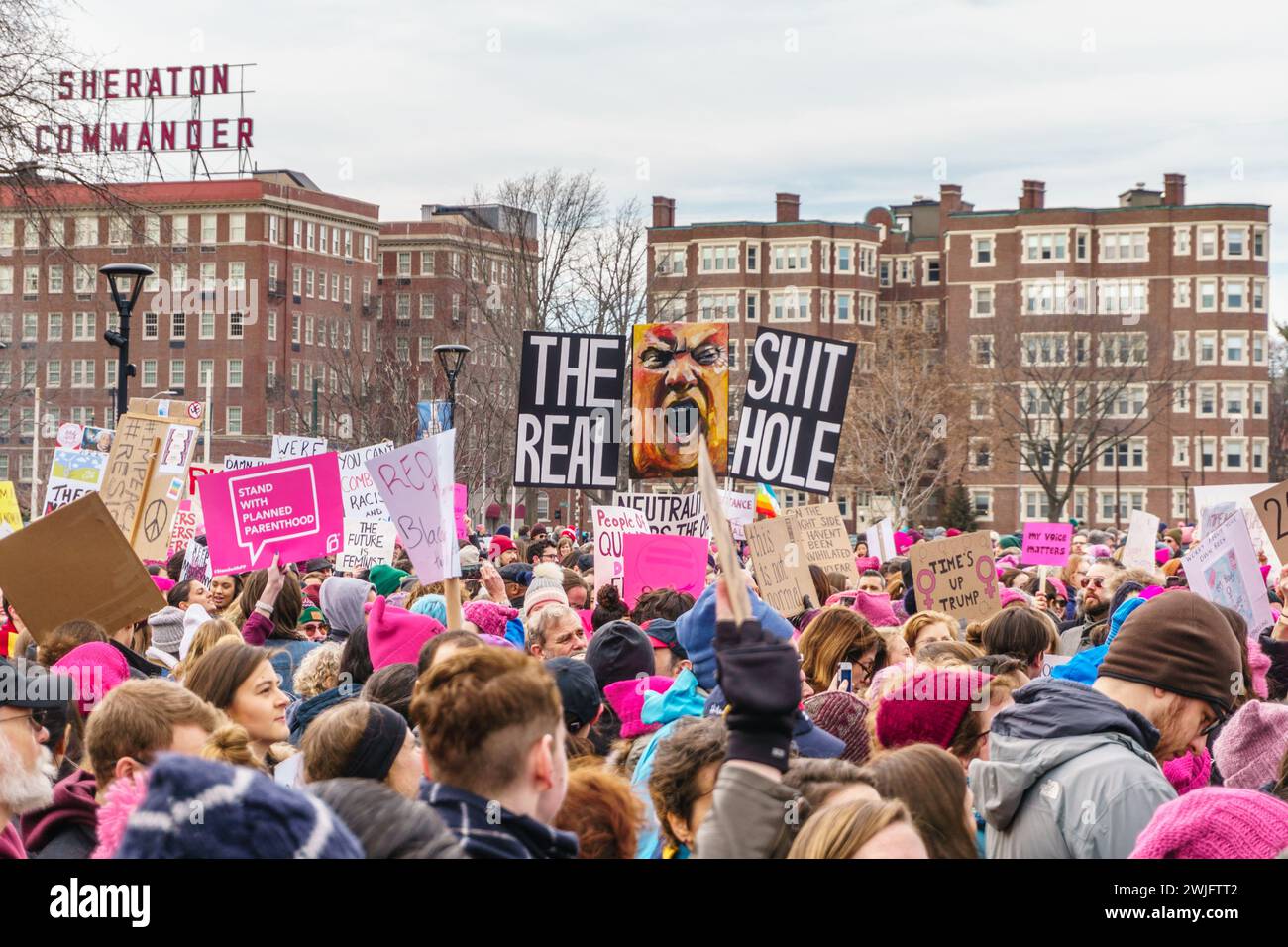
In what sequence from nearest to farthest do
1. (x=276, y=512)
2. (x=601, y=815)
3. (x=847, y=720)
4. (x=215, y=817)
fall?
(x=215, y=817), (x=601, y=815), (x=847, y=720), (x=276, y=512)

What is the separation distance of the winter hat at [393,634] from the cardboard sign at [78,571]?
1400 mm

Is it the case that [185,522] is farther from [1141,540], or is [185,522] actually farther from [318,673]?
[318,673]

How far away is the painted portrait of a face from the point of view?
1400 cm

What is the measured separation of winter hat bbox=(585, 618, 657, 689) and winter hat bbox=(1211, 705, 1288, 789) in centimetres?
246

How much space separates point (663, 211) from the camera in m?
103

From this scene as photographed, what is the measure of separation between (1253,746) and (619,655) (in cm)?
264

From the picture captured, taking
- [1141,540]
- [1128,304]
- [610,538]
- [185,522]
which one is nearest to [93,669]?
[610,538]

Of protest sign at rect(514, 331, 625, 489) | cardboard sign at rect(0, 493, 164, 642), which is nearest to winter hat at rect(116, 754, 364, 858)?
cardboard sign at rect(0, 493, 164, 642)

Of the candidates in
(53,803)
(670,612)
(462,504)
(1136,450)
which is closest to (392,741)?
(53,803)

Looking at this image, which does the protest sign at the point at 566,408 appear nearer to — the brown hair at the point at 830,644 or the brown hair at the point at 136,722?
the brown hair at the point at 830,644

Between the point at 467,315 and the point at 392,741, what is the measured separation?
220 feet

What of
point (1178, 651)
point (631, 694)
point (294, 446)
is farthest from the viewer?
point (294, 446)
